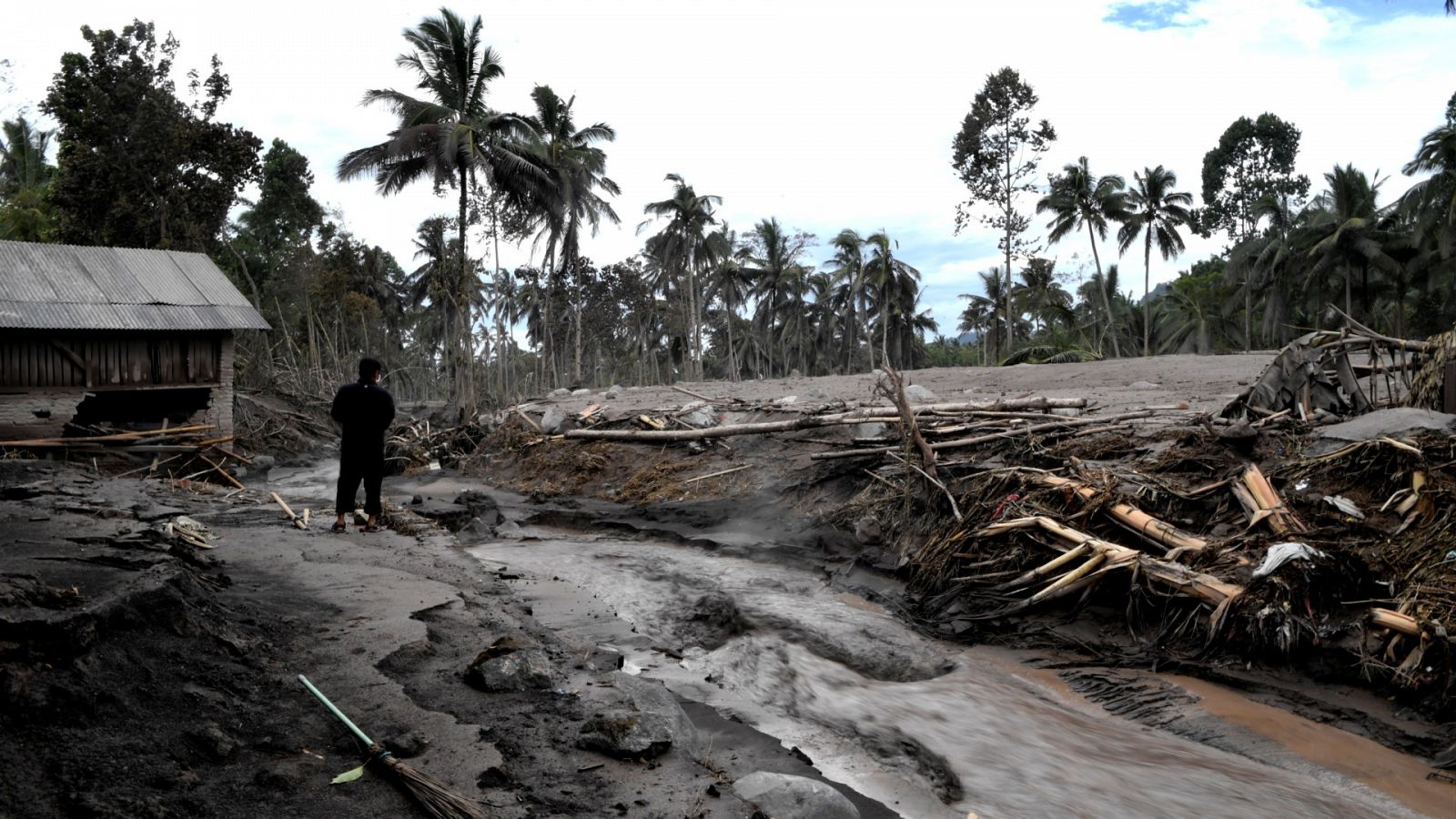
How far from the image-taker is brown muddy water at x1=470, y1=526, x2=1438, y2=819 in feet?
13.5

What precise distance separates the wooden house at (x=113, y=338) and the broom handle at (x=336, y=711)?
49.8 ft

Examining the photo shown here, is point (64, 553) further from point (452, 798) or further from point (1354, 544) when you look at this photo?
point (1354, 544)

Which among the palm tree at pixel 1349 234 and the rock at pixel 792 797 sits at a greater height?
the palm tree at pixel 1349 234

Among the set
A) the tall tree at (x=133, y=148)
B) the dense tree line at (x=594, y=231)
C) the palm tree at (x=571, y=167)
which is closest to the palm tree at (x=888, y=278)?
the dense tree line at (x=594, y=231)

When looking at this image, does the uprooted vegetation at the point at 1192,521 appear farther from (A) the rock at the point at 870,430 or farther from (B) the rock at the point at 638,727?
(B) the rock at the point at 638,727

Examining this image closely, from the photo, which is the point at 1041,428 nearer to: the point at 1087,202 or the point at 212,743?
the point at 212,743

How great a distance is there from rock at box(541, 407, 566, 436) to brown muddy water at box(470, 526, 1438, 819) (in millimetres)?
7769

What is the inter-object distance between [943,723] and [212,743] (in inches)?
153

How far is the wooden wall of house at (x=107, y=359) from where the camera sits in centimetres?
1498

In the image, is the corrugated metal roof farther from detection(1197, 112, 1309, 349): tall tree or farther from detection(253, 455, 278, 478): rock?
detection(1197, 112, 1309, 349): tall tree

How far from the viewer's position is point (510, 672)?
13.2 feet

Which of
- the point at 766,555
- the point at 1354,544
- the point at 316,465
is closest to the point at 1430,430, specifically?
the point at 1354,544

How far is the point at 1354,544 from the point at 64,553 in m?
8.19

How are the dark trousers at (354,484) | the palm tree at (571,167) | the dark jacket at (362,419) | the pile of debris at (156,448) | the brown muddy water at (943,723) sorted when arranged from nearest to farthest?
the brown muddy water at (943,723)
the dark jacket at (362,419)
the dark trousers at (354,484)
the pile of debris at (156,448)
the palm tree at (571,167)
